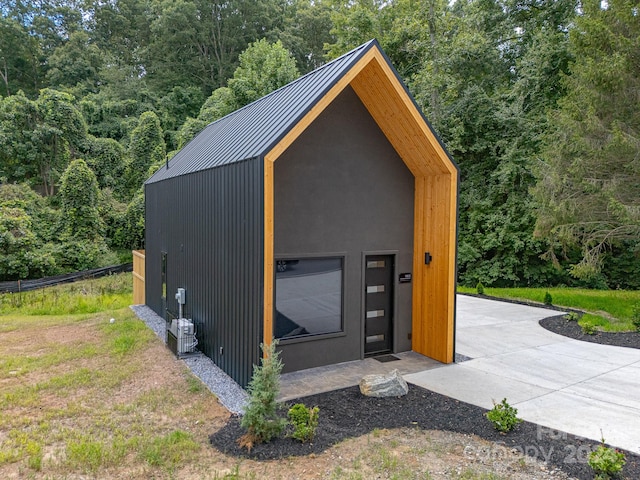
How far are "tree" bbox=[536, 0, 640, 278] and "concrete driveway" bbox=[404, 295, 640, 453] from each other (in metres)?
4.19

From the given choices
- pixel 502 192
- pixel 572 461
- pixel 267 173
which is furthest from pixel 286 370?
pixel 502 192

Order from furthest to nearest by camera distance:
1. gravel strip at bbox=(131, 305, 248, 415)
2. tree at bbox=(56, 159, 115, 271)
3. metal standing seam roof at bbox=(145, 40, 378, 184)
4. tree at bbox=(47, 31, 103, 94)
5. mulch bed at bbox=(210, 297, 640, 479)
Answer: tree at bbox=(47, 31, 103, 94)
tree at bbox=(56, 159, 115, 271)
metal standing seam roof at bbox=(145, 40, 378, 184)
gravel strip at bbox=(131, 305, 248, 415)
mulch bed at bbox=(210, 297, 640, 479)

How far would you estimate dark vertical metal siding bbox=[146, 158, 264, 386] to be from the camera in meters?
5.20

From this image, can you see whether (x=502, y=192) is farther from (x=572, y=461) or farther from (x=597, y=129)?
Answer: (x=572, y=461)

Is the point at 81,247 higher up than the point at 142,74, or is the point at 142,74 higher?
the point at 142,74

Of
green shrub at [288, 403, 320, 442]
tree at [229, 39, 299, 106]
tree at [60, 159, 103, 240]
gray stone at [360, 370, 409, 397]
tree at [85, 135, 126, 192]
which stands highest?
tree at [229, 39, 299, 106]

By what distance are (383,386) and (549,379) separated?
2.52 metres

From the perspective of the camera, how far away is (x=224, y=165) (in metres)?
5.91

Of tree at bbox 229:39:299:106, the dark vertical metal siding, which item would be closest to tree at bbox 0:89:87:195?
tree at bbox 229:39:299:106

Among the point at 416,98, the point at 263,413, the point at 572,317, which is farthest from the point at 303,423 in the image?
the point at 416,98

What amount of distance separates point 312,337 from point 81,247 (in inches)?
680

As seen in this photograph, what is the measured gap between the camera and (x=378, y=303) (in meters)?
7.00

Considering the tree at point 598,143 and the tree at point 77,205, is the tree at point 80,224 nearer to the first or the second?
the tree at point 77,205

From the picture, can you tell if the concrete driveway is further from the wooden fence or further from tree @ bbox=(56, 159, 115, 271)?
tree @ bbox=(56, 159, 115, 271)
